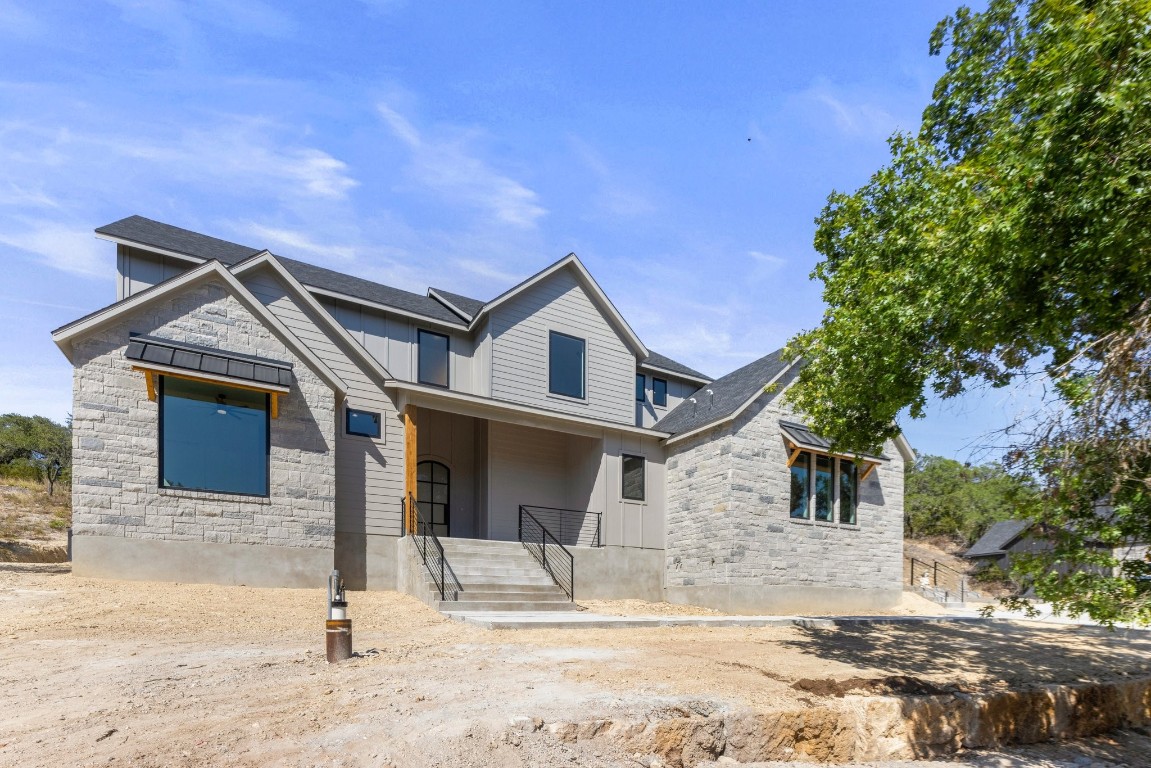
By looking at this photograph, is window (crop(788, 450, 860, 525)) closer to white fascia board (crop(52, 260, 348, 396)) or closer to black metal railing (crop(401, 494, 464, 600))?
black metal railing (crop(401, 494, 464, 600))

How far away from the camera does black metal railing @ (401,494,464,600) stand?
39.7 ft

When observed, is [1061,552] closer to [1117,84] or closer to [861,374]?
[861,374]

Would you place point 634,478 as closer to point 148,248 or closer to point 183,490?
point 183,490

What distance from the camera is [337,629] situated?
7324 mm

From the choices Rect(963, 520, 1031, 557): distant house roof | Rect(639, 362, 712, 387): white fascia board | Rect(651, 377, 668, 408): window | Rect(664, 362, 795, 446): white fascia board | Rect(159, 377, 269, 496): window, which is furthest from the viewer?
Rect(963, 520, 1031, 557): distant house roof

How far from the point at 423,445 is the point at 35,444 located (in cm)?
2384

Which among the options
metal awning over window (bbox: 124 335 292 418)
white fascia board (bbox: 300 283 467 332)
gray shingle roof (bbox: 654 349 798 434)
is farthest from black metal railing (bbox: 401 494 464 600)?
gray shingle roof (bbox: 654 349 798 434)

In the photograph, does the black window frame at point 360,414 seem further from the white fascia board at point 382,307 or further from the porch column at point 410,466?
the white fascia board at point 382,307

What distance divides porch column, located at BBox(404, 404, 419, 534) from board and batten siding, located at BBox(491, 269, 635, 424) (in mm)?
2773

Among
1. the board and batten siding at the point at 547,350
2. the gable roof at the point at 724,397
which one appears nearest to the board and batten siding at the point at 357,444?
the board and batten siding at the point at 547,350

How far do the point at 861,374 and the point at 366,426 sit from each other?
30.7 feet

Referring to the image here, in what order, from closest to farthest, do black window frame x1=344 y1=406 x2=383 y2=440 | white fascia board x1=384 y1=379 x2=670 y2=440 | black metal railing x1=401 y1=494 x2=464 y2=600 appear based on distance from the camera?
black metal railing x1=401 y1=494 x2=464 y2=600 → black window frame x1=344 y1=406 x2=383 y2=440 → white fascia board x1=384 y1=379 x2=670 y2=440

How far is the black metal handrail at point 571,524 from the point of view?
56.9ft

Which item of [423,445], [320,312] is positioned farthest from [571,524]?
[320,312]
